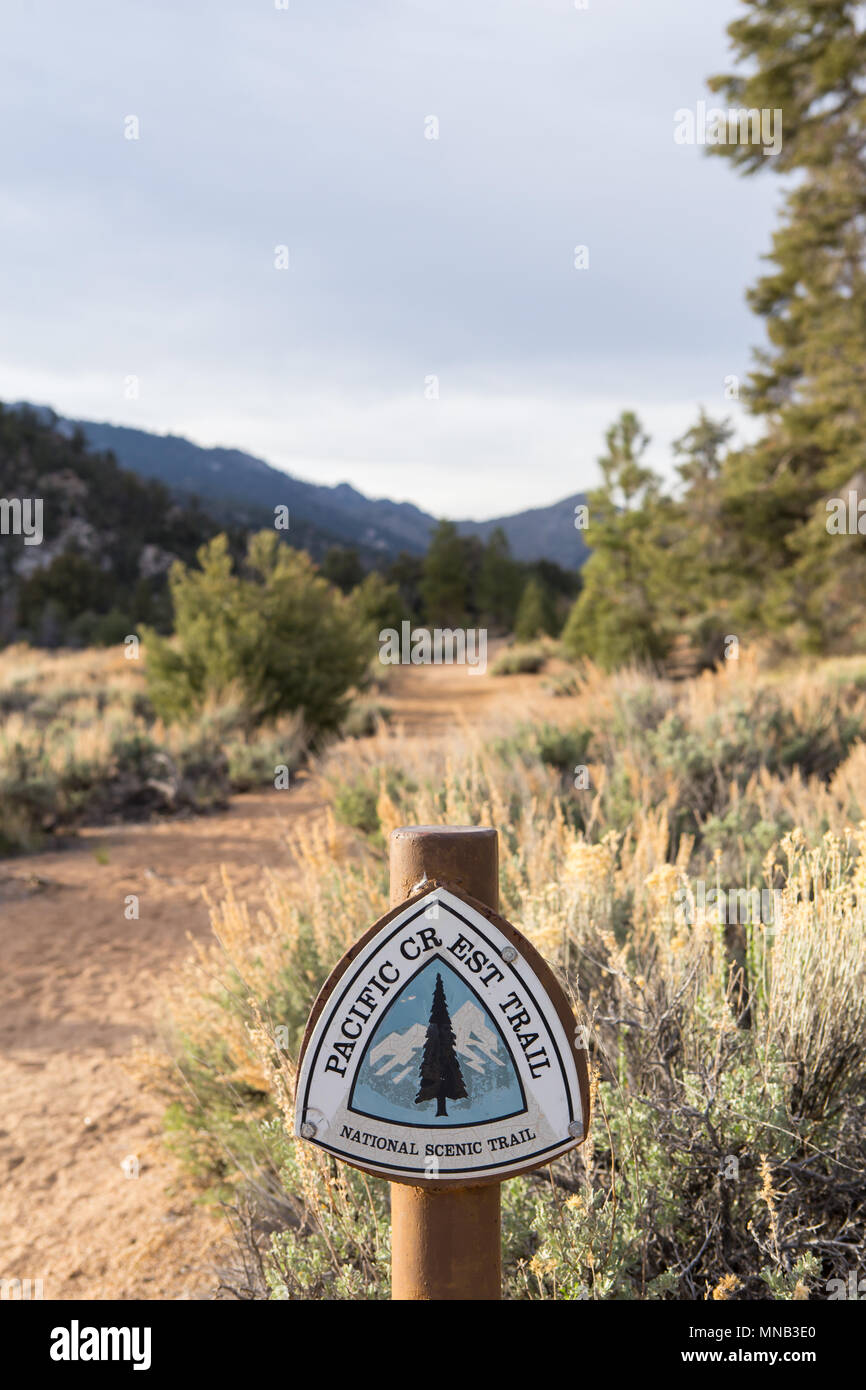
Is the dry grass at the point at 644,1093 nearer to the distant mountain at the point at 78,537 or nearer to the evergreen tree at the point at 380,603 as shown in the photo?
the evergreen tree at the point at 380,603

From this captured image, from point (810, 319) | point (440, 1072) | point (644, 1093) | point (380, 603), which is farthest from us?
point (380, 603)

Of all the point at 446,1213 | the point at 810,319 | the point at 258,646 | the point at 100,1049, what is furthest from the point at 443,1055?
the point at 810,319

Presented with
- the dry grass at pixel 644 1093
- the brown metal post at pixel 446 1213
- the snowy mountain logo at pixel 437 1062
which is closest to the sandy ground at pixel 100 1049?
the dry grass at pixel 644 1093

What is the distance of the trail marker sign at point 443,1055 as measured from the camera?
4.06 feet

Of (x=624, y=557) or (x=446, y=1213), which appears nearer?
(x=446, y=1213)

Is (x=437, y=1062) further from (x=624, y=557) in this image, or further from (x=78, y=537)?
(x=78, y=537)

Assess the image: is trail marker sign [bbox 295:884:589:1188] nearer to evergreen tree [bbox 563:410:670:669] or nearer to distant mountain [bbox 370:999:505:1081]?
distant mountain [bbox 370:999:505:1081]

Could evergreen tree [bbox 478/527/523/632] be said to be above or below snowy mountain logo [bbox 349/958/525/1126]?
above

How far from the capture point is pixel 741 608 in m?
18.7

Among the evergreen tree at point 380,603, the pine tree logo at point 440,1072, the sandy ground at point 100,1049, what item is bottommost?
the sandy ground at point 100,1049

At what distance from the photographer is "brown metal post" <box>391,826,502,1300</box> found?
1247 mm

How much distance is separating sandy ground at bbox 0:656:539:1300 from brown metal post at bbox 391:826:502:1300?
1.49 m

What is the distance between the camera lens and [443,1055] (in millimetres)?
1249

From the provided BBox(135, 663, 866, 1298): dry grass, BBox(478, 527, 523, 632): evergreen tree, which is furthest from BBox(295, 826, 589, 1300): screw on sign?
BBox(478, 527, 523, 632): evergreen tree
